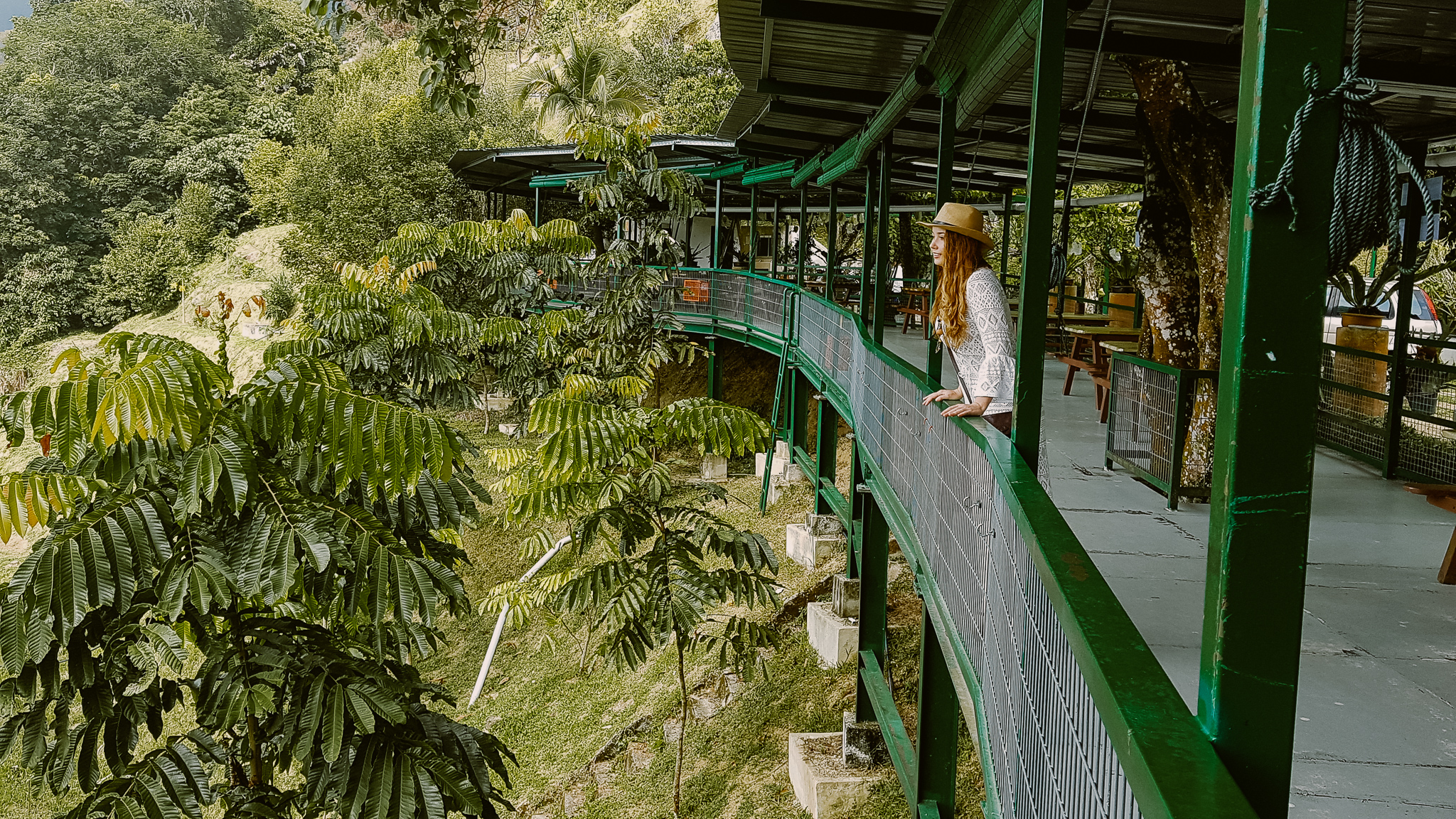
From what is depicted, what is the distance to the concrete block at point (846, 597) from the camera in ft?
41.4

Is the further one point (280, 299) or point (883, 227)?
point (280, 299)

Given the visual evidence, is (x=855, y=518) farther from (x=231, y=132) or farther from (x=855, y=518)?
(x=231, y=132)

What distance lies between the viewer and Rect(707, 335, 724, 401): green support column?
22.8 metres

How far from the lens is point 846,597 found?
12688 mm

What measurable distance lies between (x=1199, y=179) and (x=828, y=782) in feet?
20.4

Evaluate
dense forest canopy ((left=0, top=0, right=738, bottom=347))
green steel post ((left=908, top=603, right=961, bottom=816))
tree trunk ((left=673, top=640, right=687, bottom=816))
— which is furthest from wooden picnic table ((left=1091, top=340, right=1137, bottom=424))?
dense forest canopy ((left=0, top=0, right=738, bottom=347))

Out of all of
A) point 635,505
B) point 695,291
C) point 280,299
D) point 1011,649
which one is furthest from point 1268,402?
point 280,299


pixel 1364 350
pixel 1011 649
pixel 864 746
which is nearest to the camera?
pixel 1011 649

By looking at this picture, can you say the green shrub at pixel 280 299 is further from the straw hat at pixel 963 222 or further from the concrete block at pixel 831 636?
the straw hat at pixel 963 222

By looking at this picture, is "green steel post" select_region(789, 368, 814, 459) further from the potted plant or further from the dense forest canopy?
the dense forest canopy

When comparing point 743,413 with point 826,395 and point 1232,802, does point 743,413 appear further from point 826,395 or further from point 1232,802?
point 1232,802

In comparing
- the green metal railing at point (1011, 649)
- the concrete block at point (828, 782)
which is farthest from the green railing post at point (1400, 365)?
the concrete block at point (828, 782)

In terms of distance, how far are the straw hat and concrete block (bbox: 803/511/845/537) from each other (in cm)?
1083

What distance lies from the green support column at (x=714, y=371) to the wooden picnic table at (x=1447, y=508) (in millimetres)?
17285
